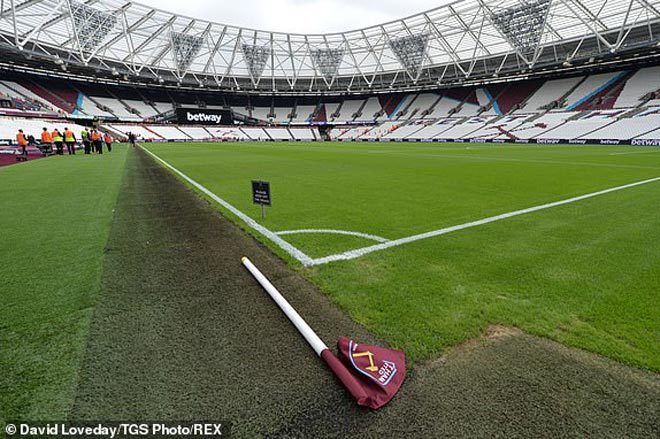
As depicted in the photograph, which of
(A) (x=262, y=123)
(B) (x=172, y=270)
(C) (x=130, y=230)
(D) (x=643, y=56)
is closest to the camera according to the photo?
(B) (x=172, y=270)

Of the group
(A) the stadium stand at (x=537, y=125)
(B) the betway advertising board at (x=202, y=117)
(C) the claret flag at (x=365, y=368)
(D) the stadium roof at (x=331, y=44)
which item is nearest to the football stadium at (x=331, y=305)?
(C) the claret flag at (x=365, y=368)

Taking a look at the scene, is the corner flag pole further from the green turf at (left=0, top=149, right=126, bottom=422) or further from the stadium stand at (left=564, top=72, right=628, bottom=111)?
the stadium stand at (left=564, top=72, right=628, bottom=111)

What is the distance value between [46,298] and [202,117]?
73.1 m

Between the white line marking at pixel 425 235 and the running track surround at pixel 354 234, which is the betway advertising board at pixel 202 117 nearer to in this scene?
the running track surround at pixel 354 234

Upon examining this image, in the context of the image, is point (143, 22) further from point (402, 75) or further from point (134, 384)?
point (134, 384)

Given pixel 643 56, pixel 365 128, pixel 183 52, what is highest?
pixel 183 52

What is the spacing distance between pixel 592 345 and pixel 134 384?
9.37 ft

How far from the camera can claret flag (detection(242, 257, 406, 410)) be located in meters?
1.68

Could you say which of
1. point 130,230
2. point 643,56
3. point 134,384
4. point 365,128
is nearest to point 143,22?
point 365,128

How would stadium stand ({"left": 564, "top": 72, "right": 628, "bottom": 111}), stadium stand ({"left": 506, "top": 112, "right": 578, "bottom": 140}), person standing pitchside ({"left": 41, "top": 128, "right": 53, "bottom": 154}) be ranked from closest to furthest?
person standing pitchside ({"left": 41, "top": 128, "right": 53, "bottom": 154}) → stadium stand ({"left": 506, "top": 112, "right": 578, "bottom": 140}) → stadium stand ({"left": 564, "top": 72, "right": 628, "bottom": 111})

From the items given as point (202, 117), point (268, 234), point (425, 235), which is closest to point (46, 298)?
point (268, 234)

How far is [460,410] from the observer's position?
1608 millimetres

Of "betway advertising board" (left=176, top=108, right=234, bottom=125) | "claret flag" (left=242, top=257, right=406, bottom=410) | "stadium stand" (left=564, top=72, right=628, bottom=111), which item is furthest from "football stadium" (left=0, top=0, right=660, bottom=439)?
"betway advertising board" (left=176, top=108, right=234, bottom=125)

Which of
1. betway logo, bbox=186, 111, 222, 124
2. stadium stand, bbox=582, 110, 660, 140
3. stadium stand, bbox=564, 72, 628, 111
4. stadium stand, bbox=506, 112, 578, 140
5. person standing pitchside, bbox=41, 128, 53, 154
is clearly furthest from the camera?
betway logo, bbox=186, 111, 222, 124
